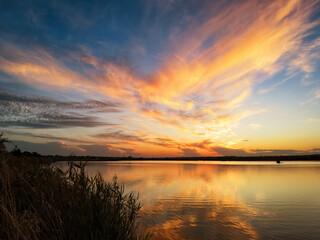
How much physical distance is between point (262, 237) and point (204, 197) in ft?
33.3

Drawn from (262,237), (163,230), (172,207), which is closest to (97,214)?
(163,230)

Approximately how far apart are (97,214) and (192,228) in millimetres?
6718

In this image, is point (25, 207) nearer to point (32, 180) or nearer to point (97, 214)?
point (32, 180)

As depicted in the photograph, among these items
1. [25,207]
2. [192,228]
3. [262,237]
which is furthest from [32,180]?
[262,237]

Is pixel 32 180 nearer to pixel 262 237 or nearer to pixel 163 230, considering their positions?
pixel 163 230

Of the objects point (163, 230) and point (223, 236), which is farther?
point (163, 230)

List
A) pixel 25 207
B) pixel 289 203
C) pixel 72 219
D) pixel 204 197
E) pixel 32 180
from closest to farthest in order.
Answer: pixel 72 219, pixel 25 207, pixel 32 180, pixel 289 203, pixel 204 197

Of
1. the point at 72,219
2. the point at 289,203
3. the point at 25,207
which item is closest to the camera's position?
the point at 72,219

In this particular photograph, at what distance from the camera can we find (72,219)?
19.7ft

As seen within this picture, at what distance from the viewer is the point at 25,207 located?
8.91 meters

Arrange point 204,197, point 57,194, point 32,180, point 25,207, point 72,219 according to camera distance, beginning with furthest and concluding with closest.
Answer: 1. point 204,197
2. point 32,180
3. point 25,207
4. point 57,194
5. point 72,219

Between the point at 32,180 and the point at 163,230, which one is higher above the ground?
the point at 32,180

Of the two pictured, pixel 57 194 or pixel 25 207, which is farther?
pixel 25 207

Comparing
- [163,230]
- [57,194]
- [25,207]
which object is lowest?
[163,230]
